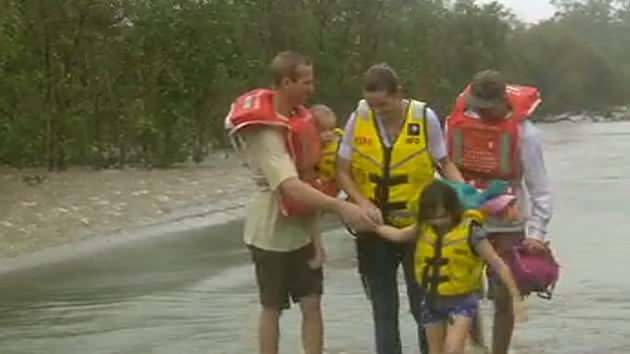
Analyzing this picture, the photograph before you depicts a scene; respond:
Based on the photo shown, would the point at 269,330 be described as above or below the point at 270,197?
below

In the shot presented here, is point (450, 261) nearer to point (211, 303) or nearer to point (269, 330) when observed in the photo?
point (269, 330)

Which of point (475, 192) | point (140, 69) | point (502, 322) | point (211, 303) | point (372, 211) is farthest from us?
point (140, 69)

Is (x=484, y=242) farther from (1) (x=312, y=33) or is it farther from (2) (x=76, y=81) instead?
(1) (x=312, y=33)

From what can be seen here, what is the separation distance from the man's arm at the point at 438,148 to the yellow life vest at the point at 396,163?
25 millimetres

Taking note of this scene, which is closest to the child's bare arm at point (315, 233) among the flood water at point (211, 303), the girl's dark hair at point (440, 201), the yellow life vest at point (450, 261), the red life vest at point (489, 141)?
the yellow life vest at point (450, 261)

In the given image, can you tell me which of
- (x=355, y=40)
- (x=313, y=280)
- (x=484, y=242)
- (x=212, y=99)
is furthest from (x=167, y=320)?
(x=355, y=40)

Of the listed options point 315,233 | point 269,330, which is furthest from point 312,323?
point 315,233

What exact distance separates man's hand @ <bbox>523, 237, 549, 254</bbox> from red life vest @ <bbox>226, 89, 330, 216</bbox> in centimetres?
114

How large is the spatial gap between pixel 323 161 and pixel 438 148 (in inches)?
25.6

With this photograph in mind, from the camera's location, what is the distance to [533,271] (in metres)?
7.24

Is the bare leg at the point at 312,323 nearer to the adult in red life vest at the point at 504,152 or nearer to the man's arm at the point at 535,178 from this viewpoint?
the adult in red life vest at the point at 504,152

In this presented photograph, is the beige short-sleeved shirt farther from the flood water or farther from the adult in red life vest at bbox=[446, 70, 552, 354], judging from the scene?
the flood water

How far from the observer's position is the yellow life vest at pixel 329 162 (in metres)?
7.45

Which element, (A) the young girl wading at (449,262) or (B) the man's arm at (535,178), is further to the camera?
(B) the man's arm at (535,178)
